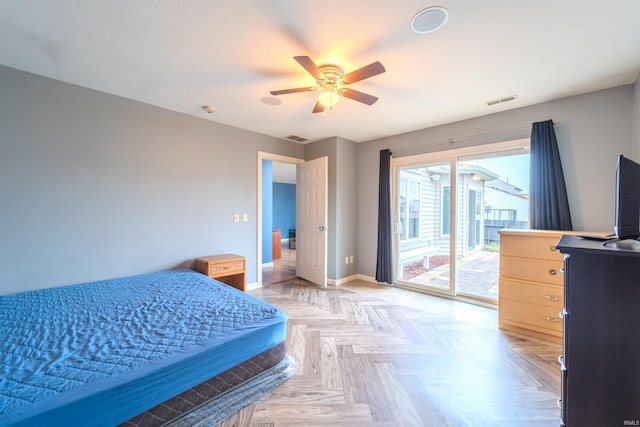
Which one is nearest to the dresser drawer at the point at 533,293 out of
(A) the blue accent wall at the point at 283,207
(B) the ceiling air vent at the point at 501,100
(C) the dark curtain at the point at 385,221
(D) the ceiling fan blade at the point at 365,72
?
(C) the dark curtain at the point at 385,221

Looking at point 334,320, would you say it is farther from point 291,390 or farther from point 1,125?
point 1,125

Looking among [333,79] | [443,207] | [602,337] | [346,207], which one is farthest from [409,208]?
[602,337]

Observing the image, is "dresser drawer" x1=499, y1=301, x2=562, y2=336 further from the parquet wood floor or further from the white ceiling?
the white ceiling

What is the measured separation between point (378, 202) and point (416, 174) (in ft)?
2.87

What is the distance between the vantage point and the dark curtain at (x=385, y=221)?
13.9 feet

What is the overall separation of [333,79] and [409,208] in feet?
9.75

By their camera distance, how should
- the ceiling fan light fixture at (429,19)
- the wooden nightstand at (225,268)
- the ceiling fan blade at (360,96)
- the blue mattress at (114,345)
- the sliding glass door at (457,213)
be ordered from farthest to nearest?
the sliding glass door at (457,213)
the wooden nightstand at (225,268)
the ceiling fan blade at (360,96)
the ceiling fan light fixture at (429,19)
the blue mattress at (114,345)

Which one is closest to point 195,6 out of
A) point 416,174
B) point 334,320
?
point 334,320

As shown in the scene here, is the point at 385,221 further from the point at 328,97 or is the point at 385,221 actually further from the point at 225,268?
the point at 225,268

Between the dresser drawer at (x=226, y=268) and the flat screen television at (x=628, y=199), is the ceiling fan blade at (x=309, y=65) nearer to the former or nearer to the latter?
the flat screen television at (x=628, y=199)

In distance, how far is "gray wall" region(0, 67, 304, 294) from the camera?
2367 mm

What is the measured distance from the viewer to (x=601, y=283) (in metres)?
1.03

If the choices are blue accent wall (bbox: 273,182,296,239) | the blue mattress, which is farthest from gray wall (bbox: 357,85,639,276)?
blue accent wall (bbox: 273,182,296,239)

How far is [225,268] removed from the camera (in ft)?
11.0
